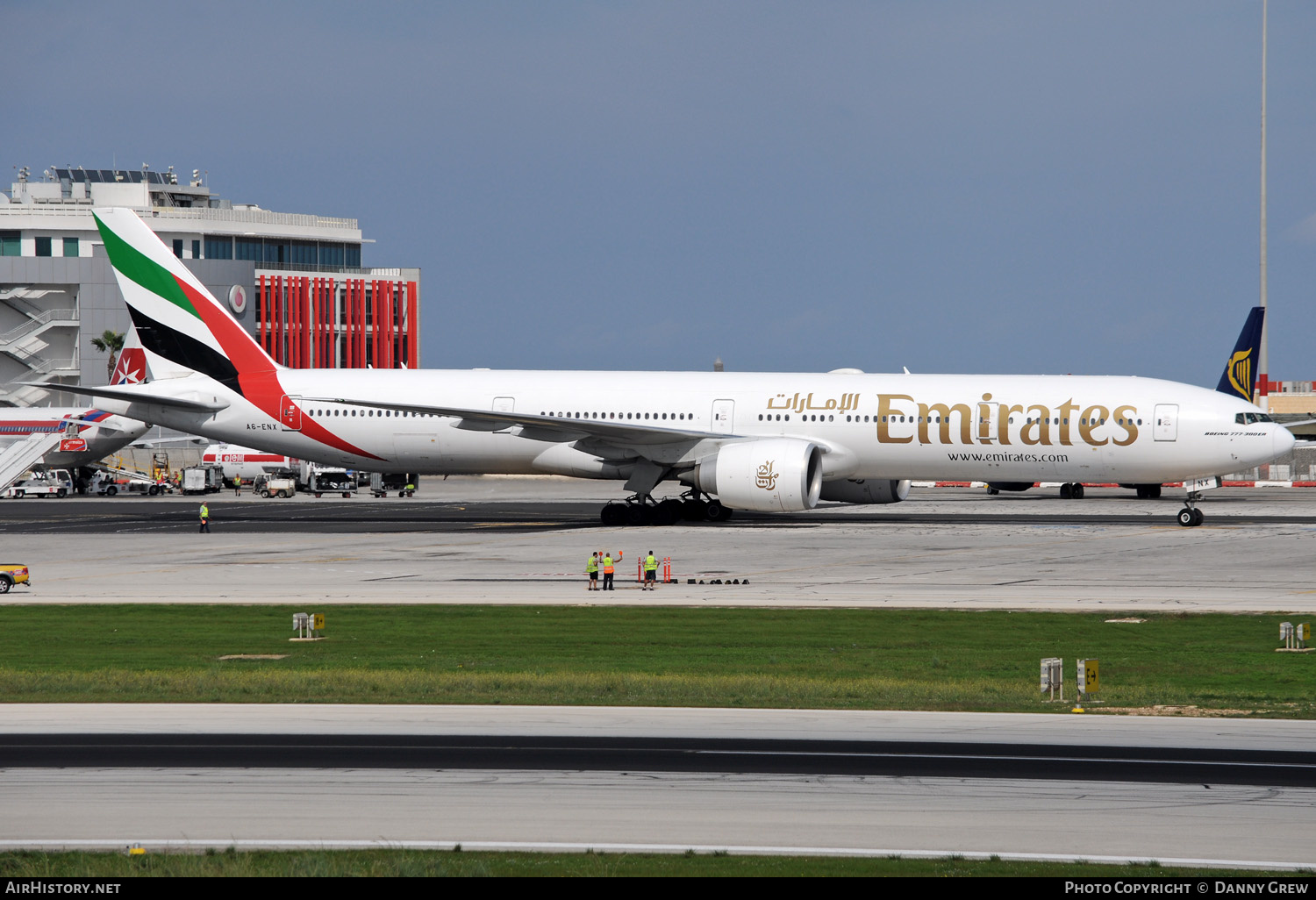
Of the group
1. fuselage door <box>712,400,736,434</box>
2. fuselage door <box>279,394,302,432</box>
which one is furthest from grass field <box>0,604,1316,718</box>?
fuselage door <box>279,394,302,432</box>

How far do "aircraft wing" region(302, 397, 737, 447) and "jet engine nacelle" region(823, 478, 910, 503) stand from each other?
4889mm

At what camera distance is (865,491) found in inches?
1951

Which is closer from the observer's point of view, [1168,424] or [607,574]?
[607,574]

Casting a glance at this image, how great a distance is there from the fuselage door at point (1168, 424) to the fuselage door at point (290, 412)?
95.0 ft

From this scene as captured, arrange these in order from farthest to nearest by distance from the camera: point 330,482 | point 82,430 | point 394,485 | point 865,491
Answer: point 330,482 < point 82,430 < point 394,485 < point 865,491

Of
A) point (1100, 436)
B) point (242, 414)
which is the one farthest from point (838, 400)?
point (242, 414)

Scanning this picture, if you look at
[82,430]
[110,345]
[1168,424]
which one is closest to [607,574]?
[1168,424]

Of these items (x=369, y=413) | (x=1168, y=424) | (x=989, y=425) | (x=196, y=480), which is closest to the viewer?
(x=1168, y=424)

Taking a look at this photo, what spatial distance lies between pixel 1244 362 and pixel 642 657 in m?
63.8

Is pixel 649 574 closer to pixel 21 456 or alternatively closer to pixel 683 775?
pixel 683 775

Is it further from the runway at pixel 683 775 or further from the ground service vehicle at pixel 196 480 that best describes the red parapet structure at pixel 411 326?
the runway at pixel 683 775

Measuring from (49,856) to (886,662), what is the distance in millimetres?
13572

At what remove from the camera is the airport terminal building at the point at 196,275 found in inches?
4786

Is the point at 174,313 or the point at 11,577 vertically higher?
the point at 174,313
